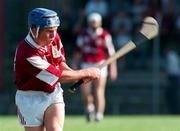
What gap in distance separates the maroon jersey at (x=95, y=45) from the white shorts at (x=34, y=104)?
837cm

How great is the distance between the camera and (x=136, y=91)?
2372cm

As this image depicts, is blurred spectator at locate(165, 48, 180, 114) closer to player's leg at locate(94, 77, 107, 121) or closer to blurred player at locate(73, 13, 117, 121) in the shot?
blurred player at locate(73, 13, 117, 121)

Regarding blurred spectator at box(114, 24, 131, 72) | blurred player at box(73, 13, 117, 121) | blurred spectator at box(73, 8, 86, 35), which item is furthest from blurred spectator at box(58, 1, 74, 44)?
blurred player at box(73, 13, 117, 121)

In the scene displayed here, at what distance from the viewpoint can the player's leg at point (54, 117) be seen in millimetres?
9281

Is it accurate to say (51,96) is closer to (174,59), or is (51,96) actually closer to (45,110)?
(45,110)

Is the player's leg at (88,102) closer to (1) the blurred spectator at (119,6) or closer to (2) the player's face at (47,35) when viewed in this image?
(1) the blurred spectator at (119,6)

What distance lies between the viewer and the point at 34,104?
31.0 ft

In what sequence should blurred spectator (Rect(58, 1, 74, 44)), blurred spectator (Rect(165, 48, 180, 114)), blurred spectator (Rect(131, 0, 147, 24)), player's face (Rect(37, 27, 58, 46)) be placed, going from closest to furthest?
player's face (Rect(37, 27, 58, 46)), blurred spectator (Rect(165, 48, 180, 114)), blurred spectator (Rect(131, 0, 147, 24)), blurred spectator (Rect(58, 1, 74, 44))

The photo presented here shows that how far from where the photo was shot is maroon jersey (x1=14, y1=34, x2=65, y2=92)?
9.30 metres

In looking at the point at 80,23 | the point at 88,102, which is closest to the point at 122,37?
the point at 80,23

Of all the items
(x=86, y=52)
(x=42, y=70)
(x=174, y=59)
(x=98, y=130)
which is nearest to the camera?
(x=42, y=70)

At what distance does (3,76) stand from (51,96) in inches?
588

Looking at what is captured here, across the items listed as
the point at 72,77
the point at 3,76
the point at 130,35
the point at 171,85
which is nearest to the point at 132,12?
the point at 130,35

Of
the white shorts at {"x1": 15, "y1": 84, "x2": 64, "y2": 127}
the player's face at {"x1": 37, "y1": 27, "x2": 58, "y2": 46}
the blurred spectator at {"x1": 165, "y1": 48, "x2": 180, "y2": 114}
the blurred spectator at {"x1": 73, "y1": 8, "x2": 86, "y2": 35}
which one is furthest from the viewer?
the blurred spectator at {"x1": 73, "y1": 8, "x2": 86, "y2": 35}
